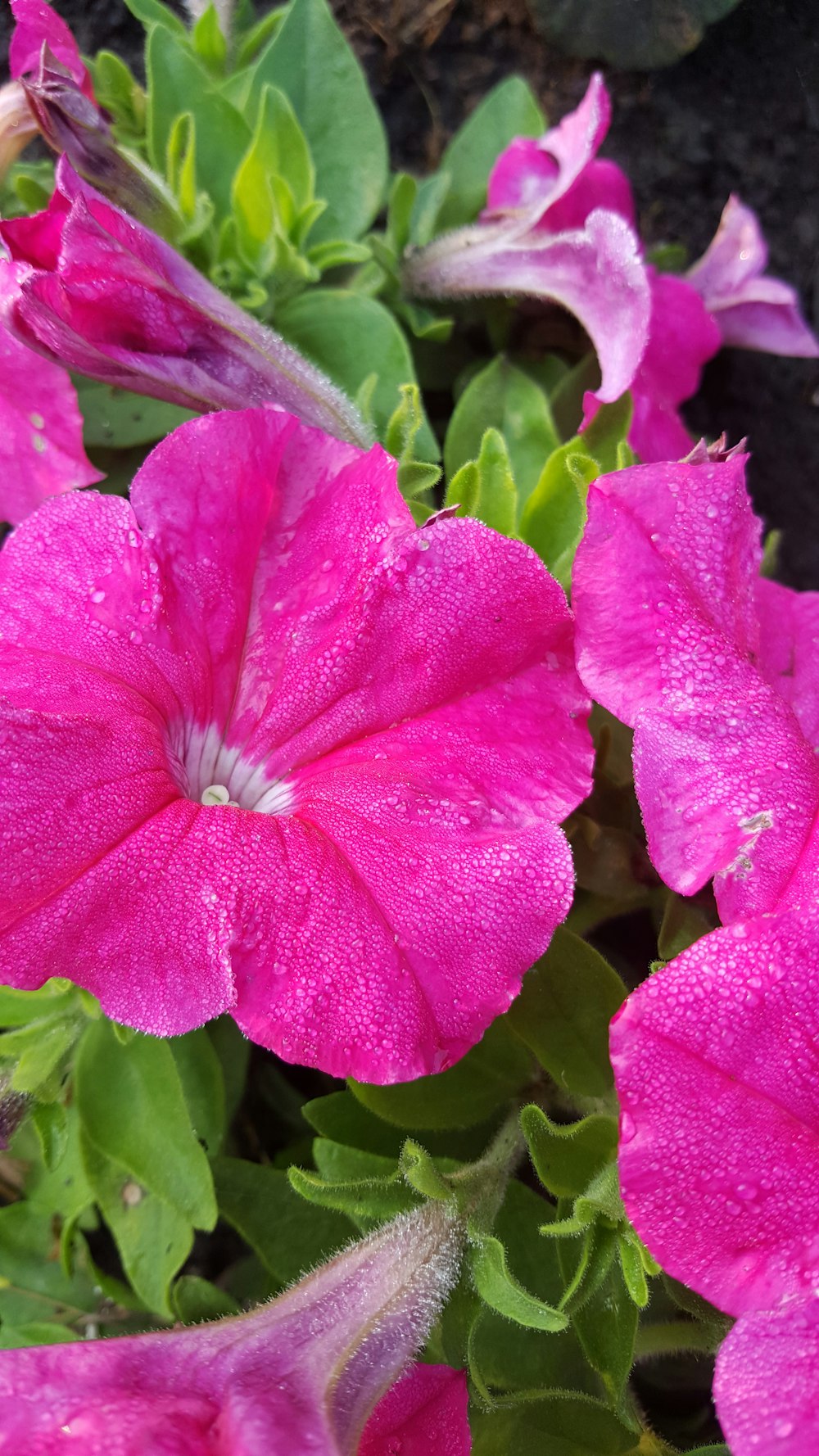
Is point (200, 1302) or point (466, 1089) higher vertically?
point (466, 1089)

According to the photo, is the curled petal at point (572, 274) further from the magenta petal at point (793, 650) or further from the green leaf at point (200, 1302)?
the green leaf at point (200, 1302)

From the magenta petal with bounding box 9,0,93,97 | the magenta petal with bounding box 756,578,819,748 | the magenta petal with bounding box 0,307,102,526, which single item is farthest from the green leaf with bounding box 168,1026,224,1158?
the magenta petal with bounding box 9,0,93,97

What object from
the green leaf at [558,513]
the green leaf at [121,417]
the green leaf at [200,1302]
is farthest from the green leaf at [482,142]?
the green leaf at [200,1302]

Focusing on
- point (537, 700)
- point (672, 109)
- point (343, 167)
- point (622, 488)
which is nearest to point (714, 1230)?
point (537, 700)

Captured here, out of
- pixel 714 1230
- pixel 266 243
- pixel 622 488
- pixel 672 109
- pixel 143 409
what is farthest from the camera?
pixel 672 109

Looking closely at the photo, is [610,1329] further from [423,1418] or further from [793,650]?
[793,650]

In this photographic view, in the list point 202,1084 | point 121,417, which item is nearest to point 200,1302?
point 202,1084

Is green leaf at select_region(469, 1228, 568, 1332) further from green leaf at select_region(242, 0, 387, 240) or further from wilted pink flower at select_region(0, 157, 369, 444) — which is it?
green leaf at select_region(242, 0, 387, 240)

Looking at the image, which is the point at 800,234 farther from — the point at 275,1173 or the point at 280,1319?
the point at 280,1319
